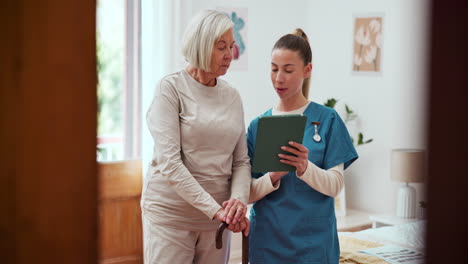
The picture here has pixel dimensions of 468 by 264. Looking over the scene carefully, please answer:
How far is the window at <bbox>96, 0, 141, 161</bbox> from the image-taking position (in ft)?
13.8

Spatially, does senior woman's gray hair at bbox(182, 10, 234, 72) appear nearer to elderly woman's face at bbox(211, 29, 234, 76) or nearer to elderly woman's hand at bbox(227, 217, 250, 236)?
elderly woman's face at bbox(211, 29, 234, 76)

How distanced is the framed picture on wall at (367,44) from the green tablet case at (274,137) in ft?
10.5

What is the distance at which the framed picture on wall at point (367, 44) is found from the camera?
15.6 feet

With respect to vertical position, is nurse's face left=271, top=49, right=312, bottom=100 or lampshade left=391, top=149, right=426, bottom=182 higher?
nurse's face left=271, top=49, right=312, bottom=100

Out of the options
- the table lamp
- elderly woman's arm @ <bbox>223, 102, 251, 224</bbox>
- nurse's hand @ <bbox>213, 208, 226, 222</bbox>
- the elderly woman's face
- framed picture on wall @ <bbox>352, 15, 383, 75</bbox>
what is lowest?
the table lamp

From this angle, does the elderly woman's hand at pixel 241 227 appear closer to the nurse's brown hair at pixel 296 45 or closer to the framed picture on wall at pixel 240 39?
the nurse's brown hair at pixel 296 45

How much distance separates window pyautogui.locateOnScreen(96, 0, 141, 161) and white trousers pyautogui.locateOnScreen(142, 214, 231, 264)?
2.38 metres

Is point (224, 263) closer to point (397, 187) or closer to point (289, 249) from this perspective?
point (289, 249)

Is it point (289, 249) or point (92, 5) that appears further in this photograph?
point (289, 249)

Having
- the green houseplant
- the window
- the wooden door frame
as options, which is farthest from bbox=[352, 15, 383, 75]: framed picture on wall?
the wooden door frame

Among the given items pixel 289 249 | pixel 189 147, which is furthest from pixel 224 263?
pixel 189 147

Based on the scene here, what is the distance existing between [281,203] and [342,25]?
3.47 metres

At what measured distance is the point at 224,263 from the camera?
1.96 m

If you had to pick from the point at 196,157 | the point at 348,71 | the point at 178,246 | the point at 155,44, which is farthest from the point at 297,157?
the point at 348,71
